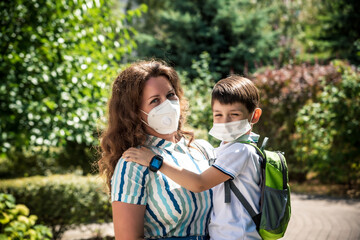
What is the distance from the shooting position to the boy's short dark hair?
183 centimetres

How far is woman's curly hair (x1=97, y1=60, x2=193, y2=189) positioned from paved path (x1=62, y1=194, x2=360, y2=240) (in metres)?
3.42

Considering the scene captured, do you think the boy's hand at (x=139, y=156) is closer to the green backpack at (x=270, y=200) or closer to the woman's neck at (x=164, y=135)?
the woman's neck at (x=164, y=135)

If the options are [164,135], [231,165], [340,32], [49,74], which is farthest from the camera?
[340,32]

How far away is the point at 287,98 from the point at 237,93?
689 cm

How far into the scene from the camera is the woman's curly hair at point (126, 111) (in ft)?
5.87

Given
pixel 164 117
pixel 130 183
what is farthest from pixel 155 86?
pixel 130 183

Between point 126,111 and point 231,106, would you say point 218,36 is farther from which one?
point 126,111

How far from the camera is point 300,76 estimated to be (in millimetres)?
8344

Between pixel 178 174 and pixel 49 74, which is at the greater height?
pixel 49 74

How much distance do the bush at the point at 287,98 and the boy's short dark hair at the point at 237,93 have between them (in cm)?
623

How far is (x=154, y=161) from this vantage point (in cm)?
161

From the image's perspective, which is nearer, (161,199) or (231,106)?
(161,199)

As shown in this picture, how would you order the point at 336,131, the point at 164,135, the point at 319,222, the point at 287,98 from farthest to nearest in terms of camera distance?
the point at 287,98 < the point at 336,131 < the point at 319,222 < the point at 164,135

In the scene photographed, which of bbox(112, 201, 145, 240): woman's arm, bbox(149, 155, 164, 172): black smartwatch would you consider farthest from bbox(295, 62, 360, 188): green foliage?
bbox(112, 201, 145, 240): woman's arm
